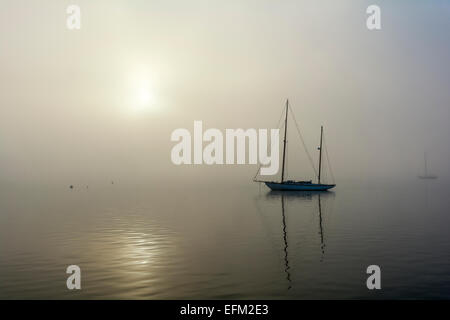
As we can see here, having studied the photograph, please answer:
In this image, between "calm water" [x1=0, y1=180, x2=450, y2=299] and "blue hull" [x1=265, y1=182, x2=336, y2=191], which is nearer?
"calm water" [x1=0, y1=180, x2=450, y2=299]

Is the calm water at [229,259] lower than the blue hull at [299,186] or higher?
lower

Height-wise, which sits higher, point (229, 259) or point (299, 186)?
point (299, 186)

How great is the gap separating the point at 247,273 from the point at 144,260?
884 centimetres

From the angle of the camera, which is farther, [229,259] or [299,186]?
[299,186]

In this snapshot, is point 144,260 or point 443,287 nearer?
point 443,287

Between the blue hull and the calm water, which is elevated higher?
the blue hull

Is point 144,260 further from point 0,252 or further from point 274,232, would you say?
point 274,232

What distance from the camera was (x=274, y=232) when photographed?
45.6 meters

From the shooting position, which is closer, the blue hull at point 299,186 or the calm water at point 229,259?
the calm water at point 229,259
